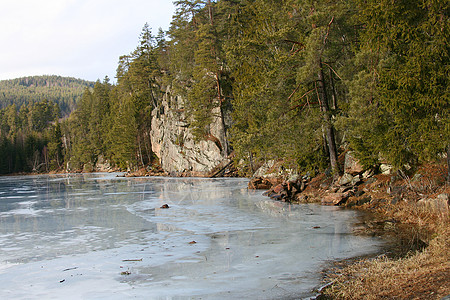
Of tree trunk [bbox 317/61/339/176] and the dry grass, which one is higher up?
tree trunk [bbox 317/61/339/176]

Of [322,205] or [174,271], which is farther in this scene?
[322,205]

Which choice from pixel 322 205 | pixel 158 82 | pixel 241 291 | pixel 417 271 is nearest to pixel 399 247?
pixel 417 271

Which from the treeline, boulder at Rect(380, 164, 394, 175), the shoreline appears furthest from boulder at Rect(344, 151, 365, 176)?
the treeline

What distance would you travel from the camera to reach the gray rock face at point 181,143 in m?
46.4

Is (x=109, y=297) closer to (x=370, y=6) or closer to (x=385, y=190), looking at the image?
(x=370, y=6)

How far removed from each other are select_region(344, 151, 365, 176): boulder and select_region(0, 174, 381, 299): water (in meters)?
3.16

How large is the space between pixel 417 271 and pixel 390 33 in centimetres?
787

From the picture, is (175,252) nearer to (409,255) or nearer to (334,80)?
(409,255)

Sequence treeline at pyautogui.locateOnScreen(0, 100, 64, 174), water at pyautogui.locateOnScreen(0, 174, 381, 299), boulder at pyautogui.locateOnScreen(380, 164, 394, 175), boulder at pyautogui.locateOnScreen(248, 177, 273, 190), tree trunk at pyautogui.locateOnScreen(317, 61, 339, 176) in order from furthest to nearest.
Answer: treeline at pyautogui.locateOnScreen(0, 100, 64, 174) → boulder at pyautogui.locateOnScreen(248, 177, 273, 190) → tree trunk at pyautogui.locateOnScreen(317, 61, 339, 176) → boulder at pyautogui.locateOnScreen(380, 164, 394, 175) → water at pyautogui.locateOnScreen(0, 174, 381, 299)

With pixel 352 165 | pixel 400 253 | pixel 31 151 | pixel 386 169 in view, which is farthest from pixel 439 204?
pixel 31 151

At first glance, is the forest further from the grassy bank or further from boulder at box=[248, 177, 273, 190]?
boulder at box=[248, 177, 273, 190]

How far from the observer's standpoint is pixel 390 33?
11.1m

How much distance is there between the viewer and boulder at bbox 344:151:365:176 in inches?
685

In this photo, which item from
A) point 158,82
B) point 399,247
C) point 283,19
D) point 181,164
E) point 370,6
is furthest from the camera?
point 158,82
